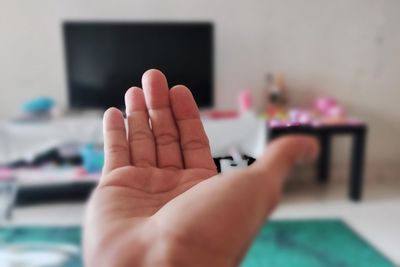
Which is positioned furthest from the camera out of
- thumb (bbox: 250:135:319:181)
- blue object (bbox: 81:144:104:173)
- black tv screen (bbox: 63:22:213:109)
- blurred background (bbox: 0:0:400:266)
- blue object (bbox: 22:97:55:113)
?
blue object (bbox: 22:97:55:113)

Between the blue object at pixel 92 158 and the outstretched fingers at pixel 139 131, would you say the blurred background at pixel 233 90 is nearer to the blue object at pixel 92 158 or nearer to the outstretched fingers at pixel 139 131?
the blue object at pixel 92 158

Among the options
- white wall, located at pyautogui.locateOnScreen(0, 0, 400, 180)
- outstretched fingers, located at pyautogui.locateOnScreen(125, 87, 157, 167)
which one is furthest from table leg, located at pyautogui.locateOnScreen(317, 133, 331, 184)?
white wall, located at pyautogui.locateOnScreen(0, 0, 400, 180)

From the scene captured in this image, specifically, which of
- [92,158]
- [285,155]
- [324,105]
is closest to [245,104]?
[324,105]

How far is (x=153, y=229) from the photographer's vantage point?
27 cm

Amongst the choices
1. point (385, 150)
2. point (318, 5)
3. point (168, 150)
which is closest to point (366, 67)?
point (385, 150)

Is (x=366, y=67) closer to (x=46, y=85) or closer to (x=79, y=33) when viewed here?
(x=79, y=33)

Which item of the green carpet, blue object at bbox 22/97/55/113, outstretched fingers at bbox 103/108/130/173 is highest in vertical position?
outstretched fingers at bbox 103/108/130/173

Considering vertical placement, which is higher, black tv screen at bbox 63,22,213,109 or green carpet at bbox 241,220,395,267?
black tv screen at bbox 63,22,213,109

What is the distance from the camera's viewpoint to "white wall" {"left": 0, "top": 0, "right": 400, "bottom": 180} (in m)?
1.39

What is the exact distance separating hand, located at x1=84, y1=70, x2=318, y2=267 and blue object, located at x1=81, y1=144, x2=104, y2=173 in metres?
0.02

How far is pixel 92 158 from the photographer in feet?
1.22

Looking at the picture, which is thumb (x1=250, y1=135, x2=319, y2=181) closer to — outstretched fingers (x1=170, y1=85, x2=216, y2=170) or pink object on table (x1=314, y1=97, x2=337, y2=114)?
outstretched fingers (x1=170, y1=85, x2=216, y2=170)

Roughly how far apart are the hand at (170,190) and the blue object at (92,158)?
0.02m

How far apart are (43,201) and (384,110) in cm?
131
